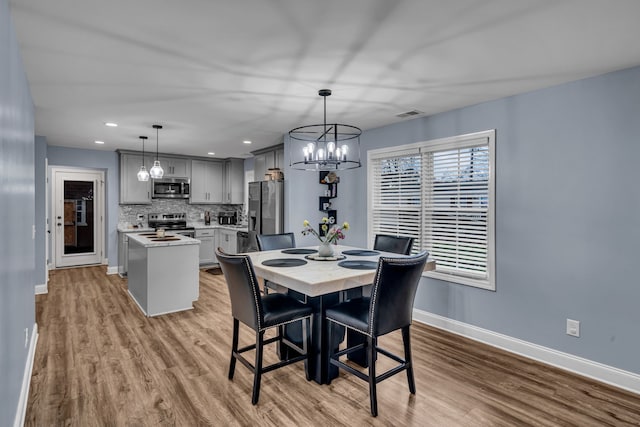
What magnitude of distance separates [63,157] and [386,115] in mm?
5729

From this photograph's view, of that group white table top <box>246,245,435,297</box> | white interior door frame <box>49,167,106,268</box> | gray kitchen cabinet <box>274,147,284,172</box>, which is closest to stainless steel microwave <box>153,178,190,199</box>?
white interior door frame <box>49,167,106,268</box>

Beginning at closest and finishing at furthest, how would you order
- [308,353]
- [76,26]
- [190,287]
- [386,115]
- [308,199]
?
1. [76,26]
2. [308,353]
3. [386,115]
4. [190,287]
5. [308,199]

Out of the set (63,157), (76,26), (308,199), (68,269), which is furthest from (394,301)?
(68,269)

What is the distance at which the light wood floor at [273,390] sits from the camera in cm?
226

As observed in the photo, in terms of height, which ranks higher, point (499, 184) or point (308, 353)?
point (499, 184)

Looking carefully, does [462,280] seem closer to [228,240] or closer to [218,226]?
[228,240]

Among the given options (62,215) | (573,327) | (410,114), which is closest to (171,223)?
(62,215)

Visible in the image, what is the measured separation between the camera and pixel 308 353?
2.71 meters

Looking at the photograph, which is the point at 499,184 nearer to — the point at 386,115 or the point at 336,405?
the point at 386,115

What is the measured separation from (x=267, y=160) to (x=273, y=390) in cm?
422

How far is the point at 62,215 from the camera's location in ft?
22.9

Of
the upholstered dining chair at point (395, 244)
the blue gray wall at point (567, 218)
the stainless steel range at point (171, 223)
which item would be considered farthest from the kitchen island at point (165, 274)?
the blue gray wall at point (567, 218)

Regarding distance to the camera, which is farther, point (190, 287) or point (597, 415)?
point (190, 287)

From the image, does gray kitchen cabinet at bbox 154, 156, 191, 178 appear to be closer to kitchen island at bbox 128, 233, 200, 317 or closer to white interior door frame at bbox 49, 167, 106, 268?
white interior door frame at bbox 49, 167, 106, 268
